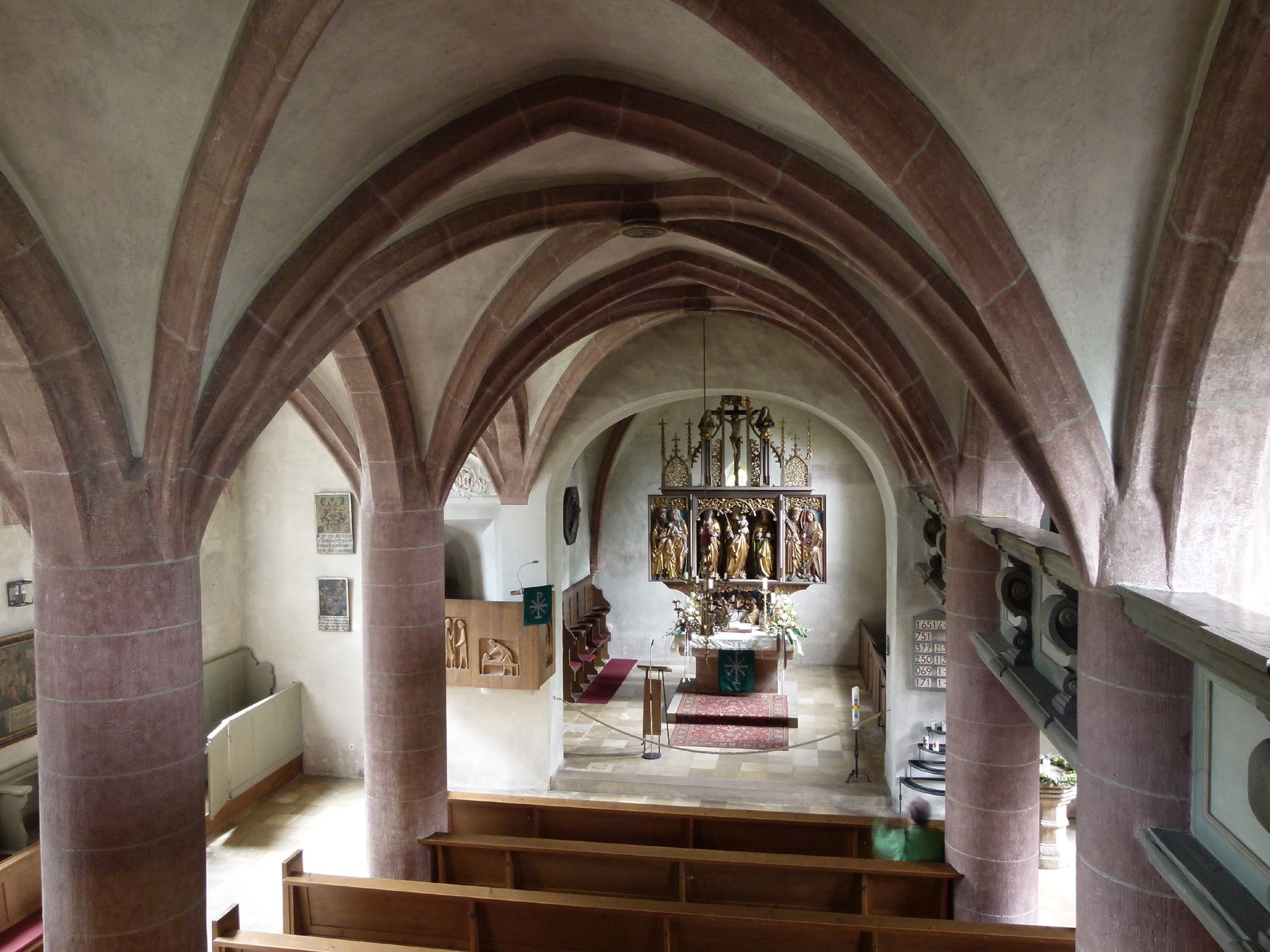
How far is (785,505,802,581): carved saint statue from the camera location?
16578 millimetres

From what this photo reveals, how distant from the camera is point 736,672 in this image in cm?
1559

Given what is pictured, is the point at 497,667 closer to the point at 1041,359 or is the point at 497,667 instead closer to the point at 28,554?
the point at 28,554

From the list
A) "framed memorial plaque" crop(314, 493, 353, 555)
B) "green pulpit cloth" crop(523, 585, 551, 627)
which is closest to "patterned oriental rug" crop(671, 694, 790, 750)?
"green pulpit cloth" crop(523, 585, 551, 627)

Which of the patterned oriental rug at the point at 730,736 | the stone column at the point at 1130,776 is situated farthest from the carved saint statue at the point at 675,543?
the stone column at the point at 1130,776

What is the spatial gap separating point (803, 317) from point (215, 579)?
8492 mm

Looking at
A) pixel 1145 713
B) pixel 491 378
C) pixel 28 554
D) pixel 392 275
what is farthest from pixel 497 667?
pixel 1145 713

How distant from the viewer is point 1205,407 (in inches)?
145

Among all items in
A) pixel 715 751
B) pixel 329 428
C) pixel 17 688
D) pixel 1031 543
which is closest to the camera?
pixel 1031 543

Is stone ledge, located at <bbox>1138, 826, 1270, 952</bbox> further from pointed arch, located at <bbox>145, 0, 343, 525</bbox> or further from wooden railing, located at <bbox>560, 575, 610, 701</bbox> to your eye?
wooden railing, located at <bbox>560, 575, 610, 701</bbox>

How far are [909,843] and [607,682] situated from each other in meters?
8.89

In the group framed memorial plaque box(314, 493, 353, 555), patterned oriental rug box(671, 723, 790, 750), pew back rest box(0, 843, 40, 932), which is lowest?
patterned oriental rug box(671, 723, 790, 750)

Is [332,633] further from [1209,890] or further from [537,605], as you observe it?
[1209,890]

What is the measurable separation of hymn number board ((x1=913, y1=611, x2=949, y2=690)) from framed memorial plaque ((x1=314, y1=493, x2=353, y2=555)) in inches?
297

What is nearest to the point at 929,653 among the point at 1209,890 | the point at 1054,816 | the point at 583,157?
the point at 1054,816
